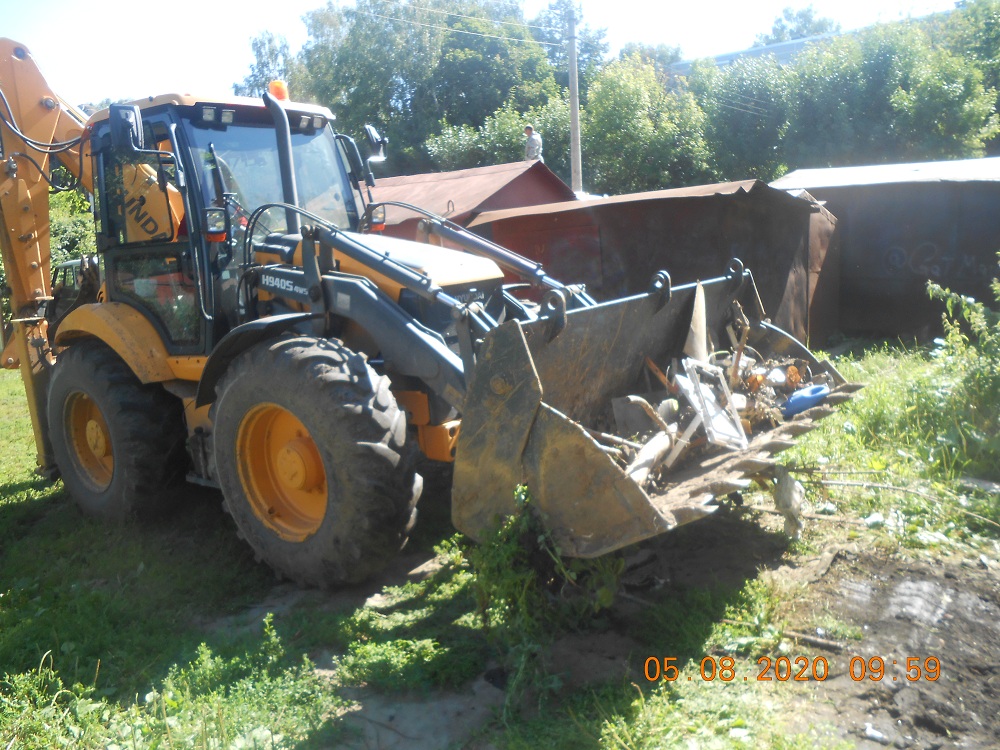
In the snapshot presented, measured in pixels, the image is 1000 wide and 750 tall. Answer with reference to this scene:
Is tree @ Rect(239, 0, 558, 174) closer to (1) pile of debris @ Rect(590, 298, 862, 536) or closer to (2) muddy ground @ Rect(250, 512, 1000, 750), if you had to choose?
(1) pile of debris @ Rect(590, 298, 862, 536)

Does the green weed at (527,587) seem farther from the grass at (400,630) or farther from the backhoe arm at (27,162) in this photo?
the backhoe arm at (27,162)

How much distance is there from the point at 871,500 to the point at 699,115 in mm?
21387

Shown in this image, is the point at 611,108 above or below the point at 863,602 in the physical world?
above

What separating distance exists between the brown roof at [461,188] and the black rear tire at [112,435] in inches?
241

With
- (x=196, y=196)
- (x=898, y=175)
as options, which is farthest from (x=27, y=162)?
(x=898, y=175)

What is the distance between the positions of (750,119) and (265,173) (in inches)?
846

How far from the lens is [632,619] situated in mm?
3863

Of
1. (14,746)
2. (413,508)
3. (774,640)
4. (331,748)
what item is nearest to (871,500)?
(774,640)

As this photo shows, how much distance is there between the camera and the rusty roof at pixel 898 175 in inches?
423

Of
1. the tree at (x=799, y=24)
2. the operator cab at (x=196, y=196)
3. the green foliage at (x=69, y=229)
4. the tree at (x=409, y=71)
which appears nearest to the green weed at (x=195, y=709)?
the operator cab at (x=196, y=196)

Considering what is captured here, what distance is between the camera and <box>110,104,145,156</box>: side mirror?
4465 mm

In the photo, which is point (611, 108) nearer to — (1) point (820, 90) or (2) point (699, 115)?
(2) point (699, 115)

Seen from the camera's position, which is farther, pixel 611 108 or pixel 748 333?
pixel 611 108

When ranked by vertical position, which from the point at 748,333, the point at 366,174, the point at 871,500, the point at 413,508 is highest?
the point at 366,174
